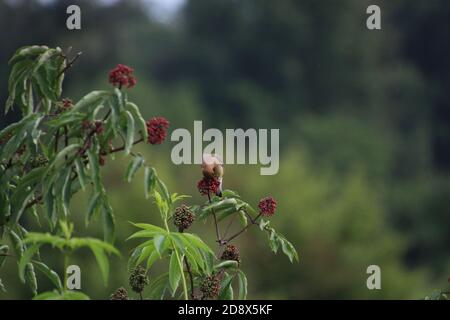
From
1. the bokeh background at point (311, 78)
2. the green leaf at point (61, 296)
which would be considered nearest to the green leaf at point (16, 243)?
the green leaf at point (61, 296)

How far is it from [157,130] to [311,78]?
55.2m

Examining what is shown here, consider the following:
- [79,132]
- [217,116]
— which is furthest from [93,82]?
[79,132]

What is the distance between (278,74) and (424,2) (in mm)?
8111

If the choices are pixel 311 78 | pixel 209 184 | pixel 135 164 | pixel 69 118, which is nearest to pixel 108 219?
pixel 135 164

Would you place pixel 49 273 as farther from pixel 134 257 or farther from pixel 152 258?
pixel 152 258

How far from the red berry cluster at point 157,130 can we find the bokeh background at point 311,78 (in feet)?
85.6

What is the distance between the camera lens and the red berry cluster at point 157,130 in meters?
3.11

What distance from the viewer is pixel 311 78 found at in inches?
2282

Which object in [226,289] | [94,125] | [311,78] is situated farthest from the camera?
[311,78]

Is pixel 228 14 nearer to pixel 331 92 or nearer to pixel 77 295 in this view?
pixel 331 92

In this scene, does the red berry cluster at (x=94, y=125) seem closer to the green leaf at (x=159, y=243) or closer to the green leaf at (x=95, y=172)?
the green leaf at (x=95, y=172)

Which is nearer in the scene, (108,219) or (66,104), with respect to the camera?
(108,219)

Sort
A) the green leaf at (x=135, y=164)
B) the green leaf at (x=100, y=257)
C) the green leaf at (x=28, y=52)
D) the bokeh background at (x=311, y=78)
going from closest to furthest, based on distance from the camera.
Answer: the green leaf at (x=100, y=257) < the green leaf at (x=135, y=164) < the green leaf at (x=28, y=52) < the bokeh background at (x=311, y=78)

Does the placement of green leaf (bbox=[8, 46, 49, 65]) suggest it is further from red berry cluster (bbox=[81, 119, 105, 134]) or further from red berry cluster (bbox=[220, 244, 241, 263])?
red berry cluster (bbox=[220, 244, 241, 263])
